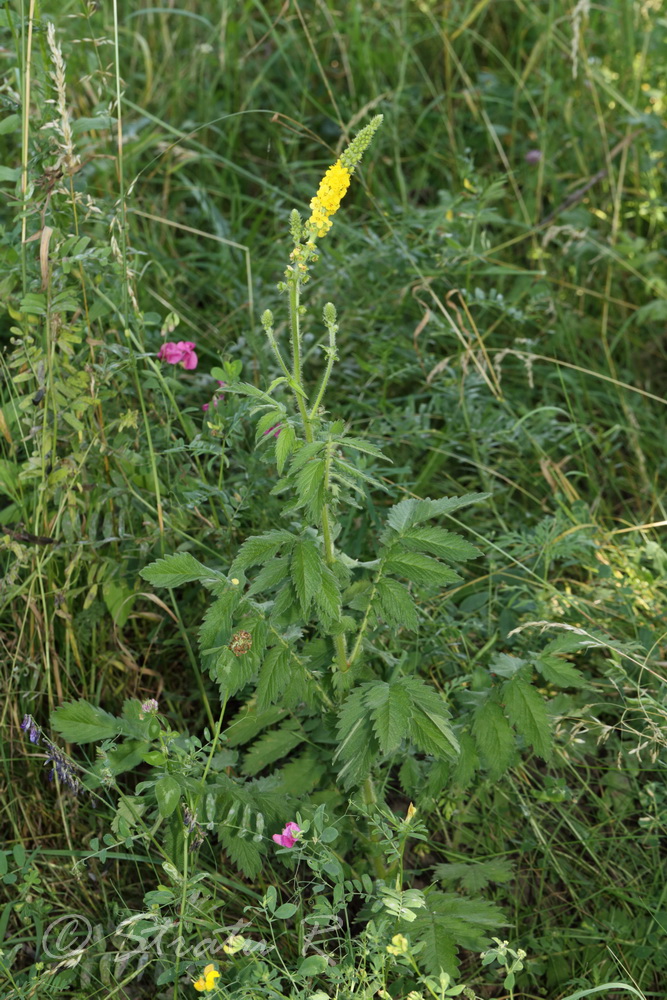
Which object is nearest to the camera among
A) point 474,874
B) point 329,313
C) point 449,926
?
point 329,313

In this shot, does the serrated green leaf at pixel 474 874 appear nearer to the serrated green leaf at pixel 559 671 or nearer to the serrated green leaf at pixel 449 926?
the serrated green leaf at pixel 449 926

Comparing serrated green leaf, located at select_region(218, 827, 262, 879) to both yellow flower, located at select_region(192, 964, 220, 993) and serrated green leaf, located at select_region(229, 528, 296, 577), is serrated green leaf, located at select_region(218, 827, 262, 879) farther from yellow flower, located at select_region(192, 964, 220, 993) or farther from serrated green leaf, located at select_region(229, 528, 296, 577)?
serrated green leaf, located at select_region(229, 528, 296, 577)

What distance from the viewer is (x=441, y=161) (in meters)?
3.29

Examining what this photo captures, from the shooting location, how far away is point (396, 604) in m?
1.55

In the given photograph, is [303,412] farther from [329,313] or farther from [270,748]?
[270,748]

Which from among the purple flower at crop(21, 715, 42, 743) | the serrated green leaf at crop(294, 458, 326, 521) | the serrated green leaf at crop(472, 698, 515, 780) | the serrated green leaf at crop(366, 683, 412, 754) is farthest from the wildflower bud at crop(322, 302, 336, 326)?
the purple flower at crop(21, 715, 42, 743)

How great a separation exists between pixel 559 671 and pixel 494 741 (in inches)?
6.4

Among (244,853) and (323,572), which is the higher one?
(323,572)

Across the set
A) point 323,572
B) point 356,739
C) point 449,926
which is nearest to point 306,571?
point 323,572

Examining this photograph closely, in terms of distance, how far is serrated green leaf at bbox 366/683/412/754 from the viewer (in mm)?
1448

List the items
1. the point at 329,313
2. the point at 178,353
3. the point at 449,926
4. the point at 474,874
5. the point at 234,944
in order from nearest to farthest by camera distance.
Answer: the point at 234,944 < the point at 329,313 < the point at 449,926 < the point at 474,874 < the point at 178,353

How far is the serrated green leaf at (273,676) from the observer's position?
1558mm

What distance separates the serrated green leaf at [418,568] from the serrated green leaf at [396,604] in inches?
1.1

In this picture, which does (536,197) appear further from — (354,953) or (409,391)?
(354,953)
